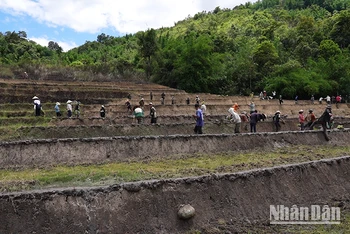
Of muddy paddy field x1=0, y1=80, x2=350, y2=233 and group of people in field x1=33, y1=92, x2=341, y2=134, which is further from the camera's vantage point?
group of people in field x1=33, y1=92, x2=341, y2=134

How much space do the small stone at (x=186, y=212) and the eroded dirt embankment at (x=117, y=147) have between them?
6.63 m

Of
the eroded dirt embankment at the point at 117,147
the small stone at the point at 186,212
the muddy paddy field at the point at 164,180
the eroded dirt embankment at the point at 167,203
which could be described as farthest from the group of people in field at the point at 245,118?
the small stone at the point at 186,212

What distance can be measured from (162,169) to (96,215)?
4773mm

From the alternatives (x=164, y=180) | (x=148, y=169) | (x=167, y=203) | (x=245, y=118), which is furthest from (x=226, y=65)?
(x=167, y=203)

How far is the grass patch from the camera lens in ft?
36.3

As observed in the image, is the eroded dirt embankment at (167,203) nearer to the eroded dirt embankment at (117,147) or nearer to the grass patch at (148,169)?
the grass patch at (148,169)

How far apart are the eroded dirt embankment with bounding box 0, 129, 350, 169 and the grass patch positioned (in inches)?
43.9

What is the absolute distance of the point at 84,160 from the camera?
15219mm

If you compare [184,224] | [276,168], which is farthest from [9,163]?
[276,168]

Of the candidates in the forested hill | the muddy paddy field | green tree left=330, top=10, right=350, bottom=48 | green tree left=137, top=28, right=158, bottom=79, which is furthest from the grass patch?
green tree left=330, top=10, right=350, bottom=48

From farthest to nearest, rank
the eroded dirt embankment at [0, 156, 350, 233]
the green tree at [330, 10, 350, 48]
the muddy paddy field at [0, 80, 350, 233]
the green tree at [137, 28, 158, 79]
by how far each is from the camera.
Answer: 1. the green tree at [330, 10, 350, 48]
2. the green tree at [137, 28, 158, 79]
3. the muddy paddy field at [0, 80, 350, 233]
4. the eroded dirt embankment at [0, 156, 350, 233]

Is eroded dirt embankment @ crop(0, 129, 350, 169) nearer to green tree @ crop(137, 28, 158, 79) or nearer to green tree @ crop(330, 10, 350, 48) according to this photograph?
green tree @ crop(137, 28, 158, 79)

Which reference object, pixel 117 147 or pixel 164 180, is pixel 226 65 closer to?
pixel 117 147

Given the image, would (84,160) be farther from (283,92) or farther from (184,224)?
(283,92)
